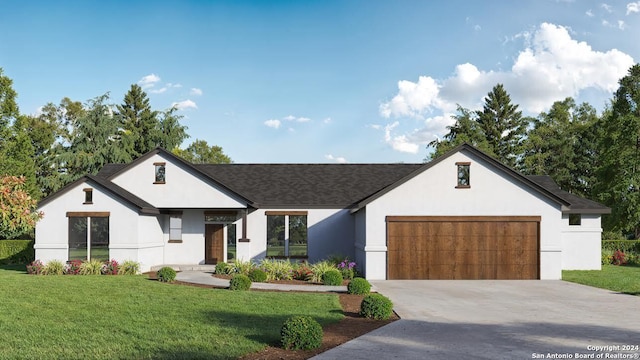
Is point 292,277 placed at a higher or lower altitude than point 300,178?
lower

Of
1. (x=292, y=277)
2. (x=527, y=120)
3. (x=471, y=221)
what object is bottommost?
(x=292, y=277)

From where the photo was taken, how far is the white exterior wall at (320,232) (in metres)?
26.3

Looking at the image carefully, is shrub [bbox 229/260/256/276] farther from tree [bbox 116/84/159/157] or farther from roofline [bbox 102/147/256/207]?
tree [bbox 116/84/159/157]

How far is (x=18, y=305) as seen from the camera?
13.6 metres

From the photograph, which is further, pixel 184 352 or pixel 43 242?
pixel 43 242

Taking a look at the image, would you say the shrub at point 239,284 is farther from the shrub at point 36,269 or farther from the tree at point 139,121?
the tree at point 139,121

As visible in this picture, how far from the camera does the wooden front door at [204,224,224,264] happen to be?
1057 inches

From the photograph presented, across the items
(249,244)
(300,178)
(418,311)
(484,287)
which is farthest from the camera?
(300,178)

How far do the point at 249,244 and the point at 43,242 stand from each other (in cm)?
955

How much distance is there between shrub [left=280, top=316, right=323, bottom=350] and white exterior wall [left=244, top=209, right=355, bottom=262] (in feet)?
56.7

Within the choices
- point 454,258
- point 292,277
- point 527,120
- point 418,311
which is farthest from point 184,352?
point 527,120

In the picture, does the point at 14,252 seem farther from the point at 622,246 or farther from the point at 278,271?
the point at 622,246

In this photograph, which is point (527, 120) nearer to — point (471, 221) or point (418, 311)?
point (471, 221)

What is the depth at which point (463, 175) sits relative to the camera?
72.0 ft
